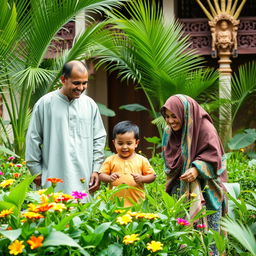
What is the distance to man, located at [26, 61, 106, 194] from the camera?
16.5 ft

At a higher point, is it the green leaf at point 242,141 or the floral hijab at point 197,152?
the floral hijab at point 197,152

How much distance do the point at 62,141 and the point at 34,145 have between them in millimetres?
211

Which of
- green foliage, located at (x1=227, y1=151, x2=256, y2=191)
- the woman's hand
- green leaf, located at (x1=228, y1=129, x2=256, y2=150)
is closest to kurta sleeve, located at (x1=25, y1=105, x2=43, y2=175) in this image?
the woman's hand

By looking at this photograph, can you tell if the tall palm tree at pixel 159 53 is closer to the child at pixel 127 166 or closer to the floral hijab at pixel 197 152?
the child at pixel 127 166

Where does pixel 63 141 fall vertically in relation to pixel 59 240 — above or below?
above

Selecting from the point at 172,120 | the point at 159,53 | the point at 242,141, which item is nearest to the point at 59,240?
the point at 172,120

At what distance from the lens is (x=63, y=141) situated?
502 centimetres

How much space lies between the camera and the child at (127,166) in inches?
201

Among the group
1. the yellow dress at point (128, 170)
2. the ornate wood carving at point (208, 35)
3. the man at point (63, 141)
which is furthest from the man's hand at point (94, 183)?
the ornate wood carving at point (208, 35)

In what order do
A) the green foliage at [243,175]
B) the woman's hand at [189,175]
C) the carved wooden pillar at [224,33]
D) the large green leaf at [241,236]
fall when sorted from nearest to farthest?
the large green leaf at [241,236] → the woman's hand at [189,175] → the green foliage at [243,175] → the carved wooden pillar at [224,33]

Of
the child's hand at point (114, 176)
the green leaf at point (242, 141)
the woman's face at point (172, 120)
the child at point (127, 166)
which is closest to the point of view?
the woman's face at point (172, 120)

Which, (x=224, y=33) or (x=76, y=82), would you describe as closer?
(x=76, y=82)

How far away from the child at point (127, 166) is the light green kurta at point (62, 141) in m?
0.18

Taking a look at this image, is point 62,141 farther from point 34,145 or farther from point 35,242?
point 35,242
